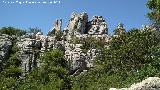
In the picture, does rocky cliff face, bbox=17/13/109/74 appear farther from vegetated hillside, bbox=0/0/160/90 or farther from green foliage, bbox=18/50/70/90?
green foliage, bbox=18/50/70/90

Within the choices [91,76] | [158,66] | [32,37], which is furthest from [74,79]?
[158,66]

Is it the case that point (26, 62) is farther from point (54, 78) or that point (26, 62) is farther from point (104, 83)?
point (104, 83)

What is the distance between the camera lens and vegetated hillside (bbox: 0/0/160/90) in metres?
37.8

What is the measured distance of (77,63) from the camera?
190 ft

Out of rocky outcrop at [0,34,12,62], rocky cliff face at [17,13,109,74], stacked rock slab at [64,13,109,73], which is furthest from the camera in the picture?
rocky outcrop at [0,34,12,62]

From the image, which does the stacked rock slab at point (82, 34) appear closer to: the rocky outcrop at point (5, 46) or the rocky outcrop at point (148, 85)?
the rocky outcrop at point (5, 46)

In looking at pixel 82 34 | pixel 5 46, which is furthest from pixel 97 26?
pixel 5 46

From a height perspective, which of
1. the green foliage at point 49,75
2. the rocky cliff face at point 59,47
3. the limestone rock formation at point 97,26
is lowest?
the green foliage at point 49,75

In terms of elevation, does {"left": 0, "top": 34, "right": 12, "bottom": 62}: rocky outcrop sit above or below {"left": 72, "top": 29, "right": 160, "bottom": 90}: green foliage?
above

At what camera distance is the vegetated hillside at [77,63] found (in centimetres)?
3784

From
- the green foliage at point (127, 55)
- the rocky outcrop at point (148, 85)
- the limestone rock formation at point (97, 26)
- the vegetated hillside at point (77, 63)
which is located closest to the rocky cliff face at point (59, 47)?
the vegetated hillside at point (77, 63)

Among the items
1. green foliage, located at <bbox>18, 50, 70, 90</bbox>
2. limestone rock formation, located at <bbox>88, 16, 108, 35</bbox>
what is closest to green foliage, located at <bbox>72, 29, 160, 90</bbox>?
green foliage, located at <bbox>18, 50, 70, 90</bbox>

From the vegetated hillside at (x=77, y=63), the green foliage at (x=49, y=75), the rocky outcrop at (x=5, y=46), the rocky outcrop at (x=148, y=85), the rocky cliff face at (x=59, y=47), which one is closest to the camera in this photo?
the rocky outcrop at (x=148, y=85)

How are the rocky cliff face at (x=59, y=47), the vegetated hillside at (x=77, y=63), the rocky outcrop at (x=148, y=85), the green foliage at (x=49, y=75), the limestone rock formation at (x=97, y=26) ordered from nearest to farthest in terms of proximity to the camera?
the rocky outcrop at (x=148, y=85) → the vegetated hillside at (x=77, y=63) → the green foliage at (x=49, y=75) → the rocky cliff face at (x=59, y=47) → the limestone rock formation at (x=97, y=26)
